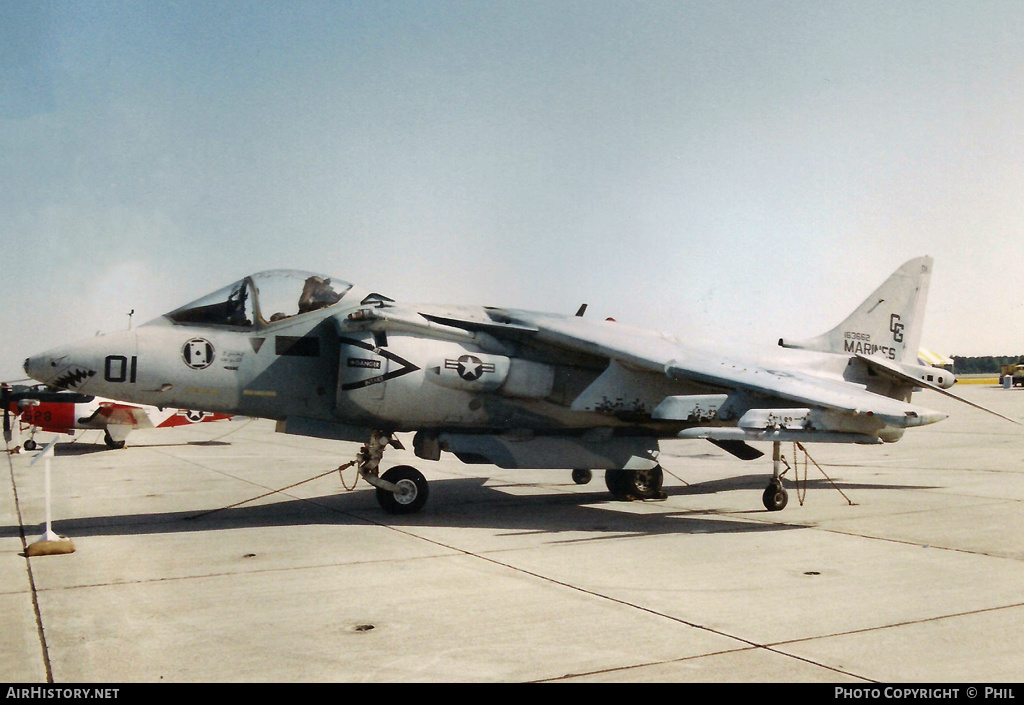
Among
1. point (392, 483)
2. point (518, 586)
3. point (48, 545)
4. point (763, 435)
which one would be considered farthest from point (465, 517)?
point (48, 545)

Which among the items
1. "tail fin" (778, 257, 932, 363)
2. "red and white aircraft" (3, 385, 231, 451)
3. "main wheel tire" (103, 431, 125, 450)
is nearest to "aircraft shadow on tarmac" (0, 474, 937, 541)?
"tail fin" (778, 257, 932, 363)

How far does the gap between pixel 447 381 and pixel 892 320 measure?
314 inches

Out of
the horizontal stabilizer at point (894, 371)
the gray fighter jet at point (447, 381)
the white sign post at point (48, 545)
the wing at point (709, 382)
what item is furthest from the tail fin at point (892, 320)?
the white sign post at point (48, 545)

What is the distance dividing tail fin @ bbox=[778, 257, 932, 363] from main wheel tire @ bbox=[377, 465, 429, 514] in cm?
697

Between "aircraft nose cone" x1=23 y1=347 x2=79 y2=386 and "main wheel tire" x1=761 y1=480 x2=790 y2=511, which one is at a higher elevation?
"aircraft nose cone" x1=23 y1=347 x2=79 y2=386

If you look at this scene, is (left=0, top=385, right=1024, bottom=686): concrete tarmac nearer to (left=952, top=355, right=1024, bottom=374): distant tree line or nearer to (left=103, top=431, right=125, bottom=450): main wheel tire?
(left=103, top=431, right=125, bottom=450): main wheel tire

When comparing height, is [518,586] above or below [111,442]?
above

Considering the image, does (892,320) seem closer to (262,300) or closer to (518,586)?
(518,586)

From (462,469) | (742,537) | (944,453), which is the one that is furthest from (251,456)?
(944,453)

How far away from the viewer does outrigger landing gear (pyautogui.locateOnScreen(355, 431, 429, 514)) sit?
10125 millimetres

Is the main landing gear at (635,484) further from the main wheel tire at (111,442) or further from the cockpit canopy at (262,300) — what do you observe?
the main wheel tire at (111,442)

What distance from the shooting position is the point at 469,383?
10016 millimetres

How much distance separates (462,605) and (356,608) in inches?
28.4

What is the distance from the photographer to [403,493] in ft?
33.3
